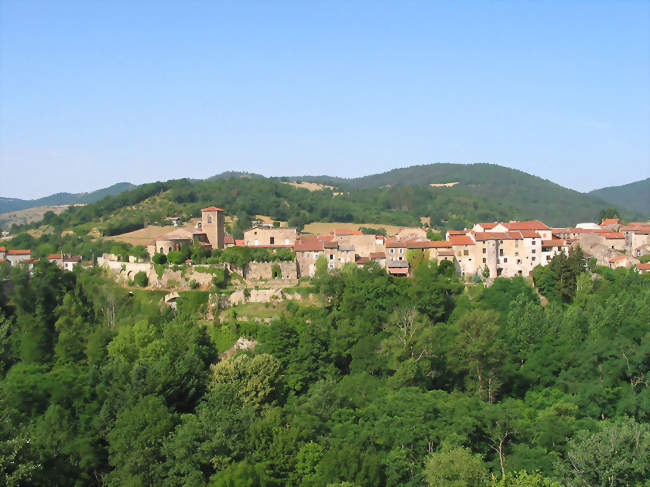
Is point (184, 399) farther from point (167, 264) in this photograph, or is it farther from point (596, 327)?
point (596, 327)

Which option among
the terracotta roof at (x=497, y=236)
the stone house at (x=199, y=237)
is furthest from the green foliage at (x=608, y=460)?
the stone house at (x=199, y=237)

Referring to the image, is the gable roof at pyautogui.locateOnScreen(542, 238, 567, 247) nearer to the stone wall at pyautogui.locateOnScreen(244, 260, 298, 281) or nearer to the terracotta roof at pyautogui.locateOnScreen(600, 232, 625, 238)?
the terracotta roof at pyautogui.locateOnScreen(600, 232, 625, 238)

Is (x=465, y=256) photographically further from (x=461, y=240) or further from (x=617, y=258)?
(x=617, y=258)

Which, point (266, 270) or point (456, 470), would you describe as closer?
point (456, 470)

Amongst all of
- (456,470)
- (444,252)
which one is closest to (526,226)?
(444,252)

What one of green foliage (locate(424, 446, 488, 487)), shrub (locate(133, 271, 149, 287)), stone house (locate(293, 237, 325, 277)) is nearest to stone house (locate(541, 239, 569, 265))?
stone house (locate(293, 237, 325, 277))
